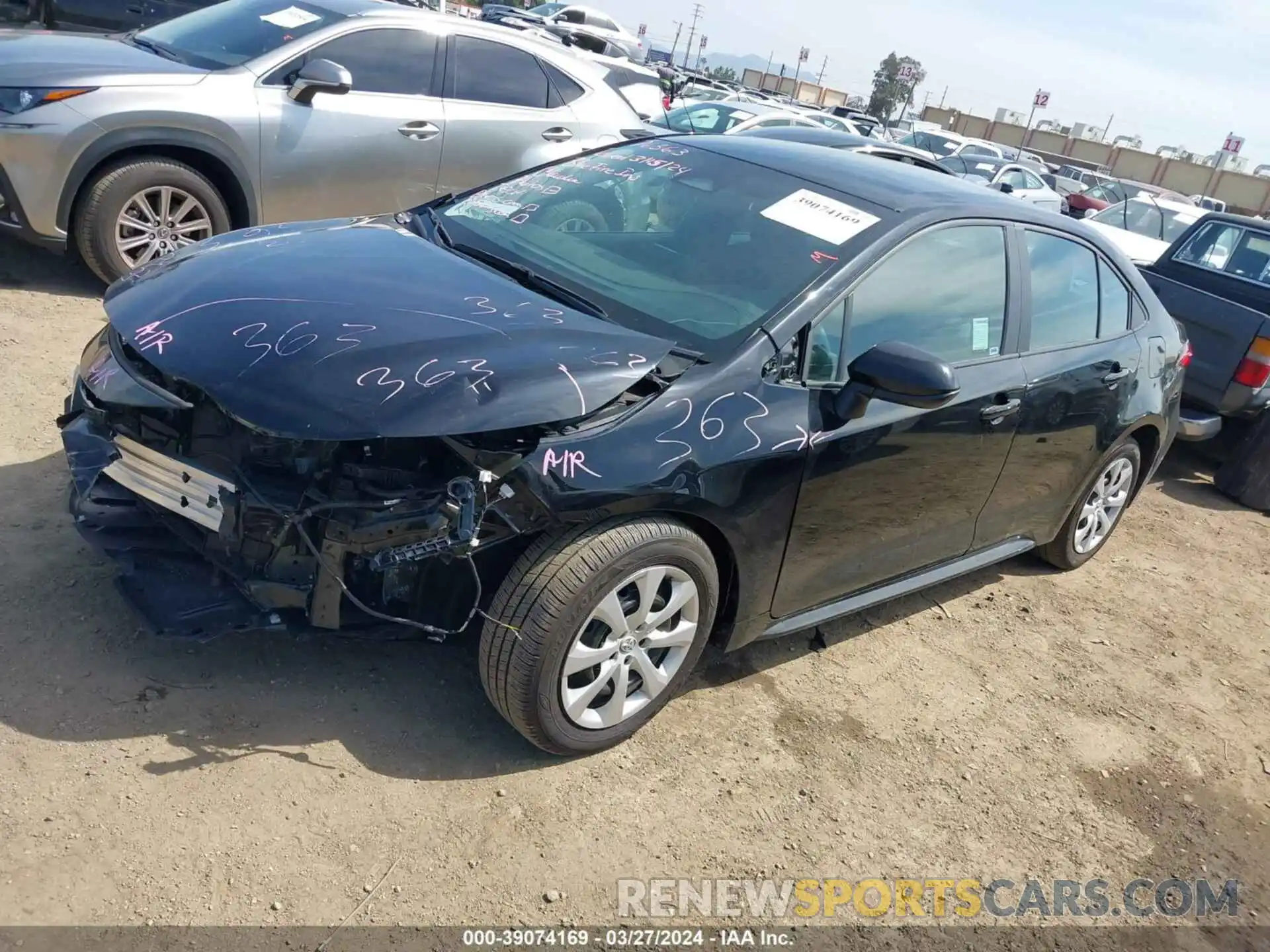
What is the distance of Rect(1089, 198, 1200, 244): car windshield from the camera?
12.6m

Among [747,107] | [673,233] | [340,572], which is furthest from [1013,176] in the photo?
[340,572]

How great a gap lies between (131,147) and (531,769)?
4.40 meters

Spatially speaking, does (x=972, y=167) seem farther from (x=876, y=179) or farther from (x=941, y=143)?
(x=876, y=179)

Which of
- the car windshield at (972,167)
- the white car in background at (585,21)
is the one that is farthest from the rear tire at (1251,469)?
the white car in background at (585,21)

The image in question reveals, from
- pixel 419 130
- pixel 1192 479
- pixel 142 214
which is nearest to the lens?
pixel 142 214

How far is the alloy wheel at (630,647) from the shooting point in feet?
9.18

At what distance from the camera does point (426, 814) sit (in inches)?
105

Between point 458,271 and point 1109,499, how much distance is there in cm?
347

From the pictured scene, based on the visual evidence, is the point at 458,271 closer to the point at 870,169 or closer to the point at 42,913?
the point at 870,169

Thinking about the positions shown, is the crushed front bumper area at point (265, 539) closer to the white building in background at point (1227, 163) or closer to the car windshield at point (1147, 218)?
the car windshield at point (1147, 218)

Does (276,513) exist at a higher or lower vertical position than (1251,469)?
higher

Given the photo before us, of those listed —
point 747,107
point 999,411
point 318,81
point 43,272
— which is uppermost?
point 747,107

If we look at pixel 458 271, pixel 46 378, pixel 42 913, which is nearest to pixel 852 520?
pixel 458 271

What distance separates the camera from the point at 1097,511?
15.8 ft
